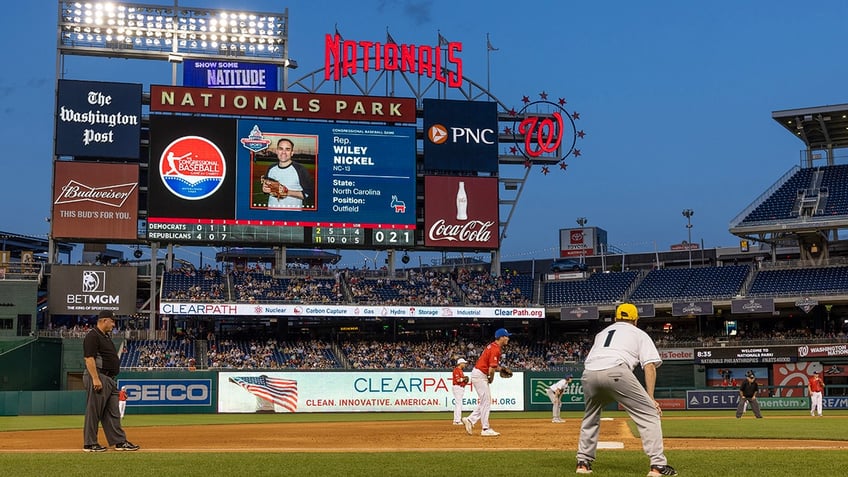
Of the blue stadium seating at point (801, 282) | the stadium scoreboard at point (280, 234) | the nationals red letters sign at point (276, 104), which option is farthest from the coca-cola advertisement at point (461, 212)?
the blue stadium seating at point (801, 282)

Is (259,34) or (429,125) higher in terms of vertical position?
(259,34)

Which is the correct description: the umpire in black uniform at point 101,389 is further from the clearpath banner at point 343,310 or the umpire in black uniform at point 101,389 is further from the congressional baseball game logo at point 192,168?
the congressional baseball game logo at point 192,168

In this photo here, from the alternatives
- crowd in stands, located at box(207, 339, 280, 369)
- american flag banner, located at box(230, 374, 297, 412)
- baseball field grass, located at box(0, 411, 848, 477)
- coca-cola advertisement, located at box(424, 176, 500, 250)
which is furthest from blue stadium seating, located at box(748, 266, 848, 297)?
baseball field grass, located at box(0, 411, 848, 477)

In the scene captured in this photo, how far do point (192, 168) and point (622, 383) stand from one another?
40.0m

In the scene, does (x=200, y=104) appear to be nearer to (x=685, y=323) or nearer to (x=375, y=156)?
(x=375, y=156)

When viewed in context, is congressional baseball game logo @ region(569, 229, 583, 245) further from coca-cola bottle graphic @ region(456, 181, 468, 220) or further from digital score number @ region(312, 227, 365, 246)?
digital score number @ region(312, 227, 365, 246)

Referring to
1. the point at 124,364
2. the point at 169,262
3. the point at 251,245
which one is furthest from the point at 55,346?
the point at 251,245

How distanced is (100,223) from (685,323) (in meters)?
33.0

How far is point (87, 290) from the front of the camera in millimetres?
46125

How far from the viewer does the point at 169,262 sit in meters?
48.5

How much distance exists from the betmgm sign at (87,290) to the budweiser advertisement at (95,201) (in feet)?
5.52

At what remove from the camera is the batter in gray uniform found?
942 centimetres

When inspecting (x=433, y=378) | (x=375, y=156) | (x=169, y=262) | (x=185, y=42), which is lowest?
(x=433, y=378)

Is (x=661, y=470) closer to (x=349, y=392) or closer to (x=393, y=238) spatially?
(x=349, y=392)
